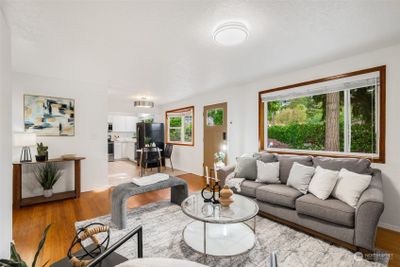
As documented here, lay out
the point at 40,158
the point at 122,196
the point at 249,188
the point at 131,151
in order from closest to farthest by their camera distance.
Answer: the point at 122,196 < the point at 249,188 < the point at 40,158 < the point at 131,151

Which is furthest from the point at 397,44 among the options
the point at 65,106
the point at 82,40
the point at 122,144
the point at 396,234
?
the point at 122,144

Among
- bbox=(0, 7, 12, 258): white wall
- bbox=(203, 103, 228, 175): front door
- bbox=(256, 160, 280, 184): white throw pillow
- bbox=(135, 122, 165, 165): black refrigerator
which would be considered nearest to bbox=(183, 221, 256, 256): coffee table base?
bbox=(256, 160, 280, 184): white throw pillow

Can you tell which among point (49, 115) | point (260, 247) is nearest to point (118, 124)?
point (49, 115)

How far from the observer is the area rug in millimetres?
1846

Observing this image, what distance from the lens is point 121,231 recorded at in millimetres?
2408

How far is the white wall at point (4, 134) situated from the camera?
65.5 inches

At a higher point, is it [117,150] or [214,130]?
[214,130]

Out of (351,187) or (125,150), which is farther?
(125,150)

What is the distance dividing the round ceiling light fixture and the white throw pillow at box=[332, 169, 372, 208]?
2033 mm

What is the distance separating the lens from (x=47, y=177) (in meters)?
3.52

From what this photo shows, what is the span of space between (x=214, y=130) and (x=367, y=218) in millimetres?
3531

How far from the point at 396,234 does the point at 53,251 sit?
4.00m

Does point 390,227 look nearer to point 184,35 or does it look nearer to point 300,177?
point 300,177

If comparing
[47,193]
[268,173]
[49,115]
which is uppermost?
[49,115]
